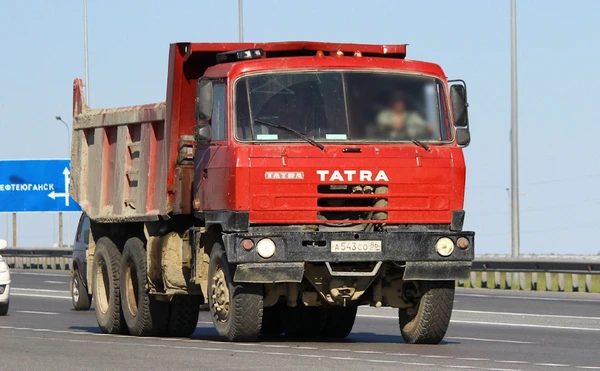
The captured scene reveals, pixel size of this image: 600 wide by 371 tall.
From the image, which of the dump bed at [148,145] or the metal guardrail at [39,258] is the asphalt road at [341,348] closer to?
the dump bed at [148,145]

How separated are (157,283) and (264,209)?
2960 millimetres

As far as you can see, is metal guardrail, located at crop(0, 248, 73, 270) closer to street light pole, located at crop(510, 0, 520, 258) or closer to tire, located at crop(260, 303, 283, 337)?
street light pole, located at crop(510, 0, 520, 258)

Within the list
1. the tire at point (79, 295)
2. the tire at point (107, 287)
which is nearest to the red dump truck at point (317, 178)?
the tire at point (107, 287)

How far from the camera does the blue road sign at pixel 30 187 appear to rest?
60.2m

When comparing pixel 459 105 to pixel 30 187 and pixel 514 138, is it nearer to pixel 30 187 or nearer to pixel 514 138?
pixel 514 138

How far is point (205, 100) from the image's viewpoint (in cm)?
1594

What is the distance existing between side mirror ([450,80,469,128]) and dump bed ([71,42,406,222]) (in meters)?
1.07

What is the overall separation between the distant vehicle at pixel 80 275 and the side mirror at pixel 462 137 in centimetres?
1322

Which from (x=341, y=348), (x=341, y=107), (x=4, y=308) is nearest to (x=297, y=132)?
(x=341, y=107)

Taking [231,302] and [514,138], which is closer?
[231,302]

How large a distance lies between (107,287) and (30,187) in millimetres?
40894

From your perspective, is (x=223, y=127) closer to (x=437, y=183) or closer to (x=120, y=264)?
(x=437, y=183)

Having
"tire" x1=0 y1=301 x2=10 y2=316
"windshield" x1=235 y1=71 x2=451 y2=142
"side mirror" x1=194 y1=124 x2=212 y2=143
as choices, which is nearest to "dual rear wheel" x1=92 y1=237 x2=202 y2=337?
"side mirror" x1=194 y1=124 x2=212 y2=143

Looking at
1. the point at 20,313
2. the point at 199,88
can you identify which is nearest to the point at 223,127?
the point at 199,88
